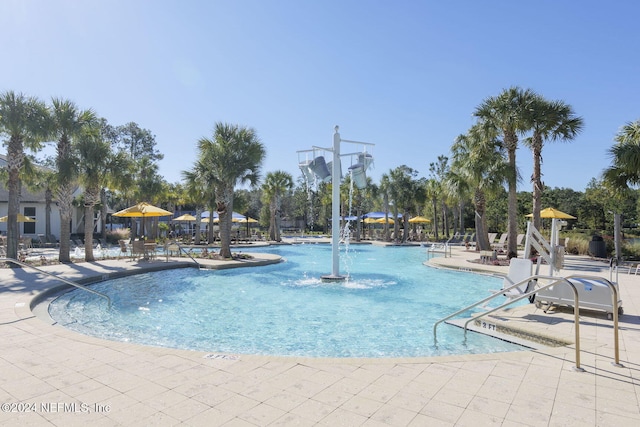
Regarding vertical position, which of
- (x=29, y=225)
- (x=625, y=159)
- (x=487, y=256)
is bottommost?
(x=487, y=256)

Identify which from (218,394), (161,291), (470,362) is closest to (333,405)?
(218,394)

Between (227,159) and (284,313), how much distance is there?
10.3m

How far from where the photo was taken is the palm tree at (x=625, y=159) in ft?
41.3

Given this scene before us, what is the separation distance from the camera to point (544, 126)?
639 inches

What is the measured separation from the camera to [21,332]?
5535 millimetres

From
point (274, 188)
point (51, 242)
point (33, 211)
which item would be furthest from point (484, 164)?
point (33, 211)

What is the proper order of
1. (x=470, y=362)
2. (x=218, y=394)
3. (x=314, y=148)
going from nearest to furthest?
1. (x=218, y=394)
2. (x=470, y=362)
3. (x=314, y=148)

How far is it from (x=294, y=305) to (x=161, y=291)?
4.16 metres

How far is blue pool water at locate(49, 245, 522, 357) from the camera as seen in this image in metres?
6.02

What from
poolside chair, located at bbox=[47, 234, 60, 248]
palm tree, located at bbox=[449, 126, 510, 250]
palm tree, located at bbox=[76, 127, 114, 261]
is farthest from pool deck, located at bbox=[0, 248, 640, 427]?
poolside chair, located at bbox=[47, 234, 60, 248]

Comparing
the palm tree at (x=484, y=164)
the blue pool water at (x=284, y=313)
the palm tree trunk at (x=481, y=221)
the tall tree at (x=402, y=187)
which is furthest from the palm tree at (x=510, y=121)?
the tall tree at (x=402, y=187)

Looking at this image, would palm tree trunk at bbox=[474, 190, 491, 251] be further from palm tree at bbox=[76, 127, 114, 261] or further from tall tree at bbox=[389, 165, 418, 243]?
palm tree at bbox=[76, 127, 114, 261]

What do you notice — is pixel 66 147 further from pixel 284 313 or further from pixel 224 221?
pixel 284 313

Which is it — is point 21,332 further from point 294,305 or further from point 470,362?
point 470,362
